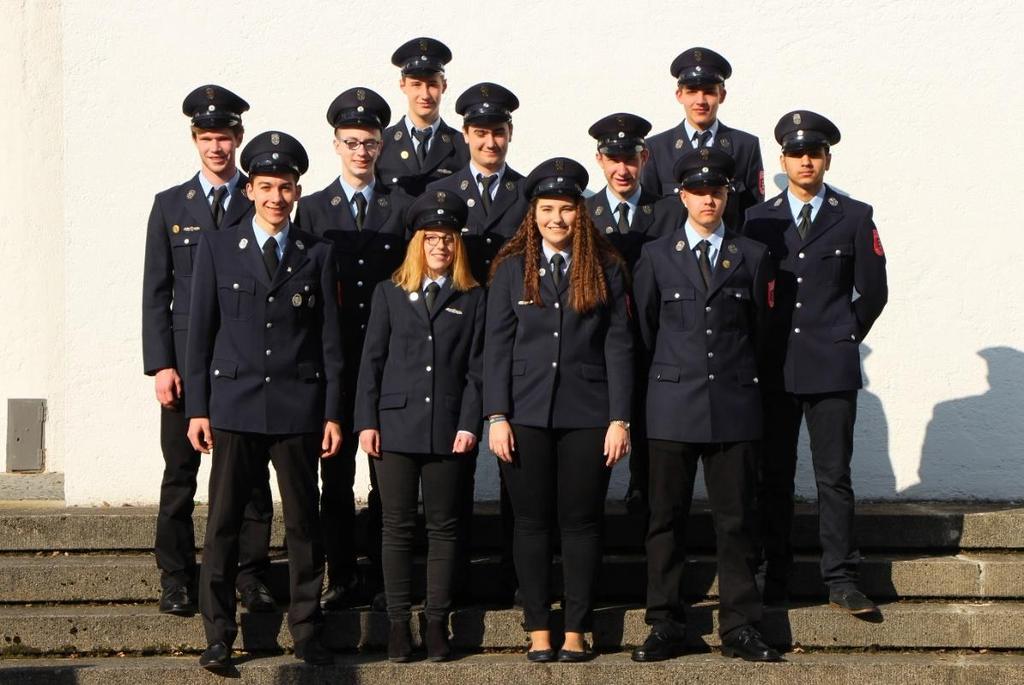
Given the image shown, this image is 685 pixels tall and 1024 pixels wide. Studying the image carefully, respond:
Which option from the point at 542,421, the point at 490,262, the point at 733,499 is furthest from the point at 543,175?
the point at 733,499

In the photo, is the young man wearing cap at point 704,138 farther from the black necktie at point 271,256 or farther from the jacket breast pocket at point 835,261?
the black necktie at point 271,256

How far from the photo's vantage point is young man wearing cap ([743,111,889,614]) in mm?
6434

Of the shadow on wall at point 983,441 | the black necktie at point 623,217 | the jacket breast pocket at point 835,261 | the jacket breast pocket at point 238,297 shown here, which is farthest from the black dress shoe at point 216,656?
the shadow on wall at point 983,441

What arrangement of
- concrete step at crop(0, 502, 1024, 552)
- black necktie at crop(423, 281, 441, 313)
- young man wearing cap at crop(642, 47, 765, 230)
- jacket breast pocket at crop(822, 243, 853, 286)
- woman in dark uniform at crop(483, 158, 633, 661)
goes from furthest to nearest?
concrete step at crop(0, 502, 1024, 552)
young man wearing cap at crop(642, 47, 765, 230)
jacket breast pocket at crop(822, 243, 853, 286)
black necktie at crop(423, 281, 441, 313)
woman in dark uniform at crop(483, 158, 633, 661)

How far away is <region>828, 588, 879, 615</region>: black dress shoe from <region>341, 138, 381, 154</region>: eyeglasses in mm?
→ 2582

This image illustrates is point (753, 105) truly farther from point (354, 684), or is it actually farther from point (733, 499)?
point (354, 684)

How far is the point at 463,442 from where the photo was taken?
242 inches

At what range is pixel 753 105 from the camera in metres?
8.11

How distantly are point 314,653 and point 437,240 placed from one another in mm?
1644

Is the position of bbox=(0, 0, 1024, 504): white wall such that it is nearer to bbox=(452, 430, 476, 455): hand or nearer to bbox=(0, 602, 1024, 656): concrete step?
bbox=(0, 602, 1024, 656): concrete step

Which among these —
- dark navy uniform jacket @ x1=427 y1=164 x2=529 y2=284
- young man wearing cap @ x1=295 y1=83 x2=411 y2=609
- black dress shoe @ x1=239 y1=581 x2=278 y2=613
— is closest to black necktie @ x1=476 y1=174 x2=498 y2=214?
dark navy uniform jacket @ x1=427 y1=164 x2=529 y2=284

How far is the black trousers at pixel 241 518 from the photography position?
239 inches

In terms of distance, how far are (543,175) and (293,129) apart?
229 cm

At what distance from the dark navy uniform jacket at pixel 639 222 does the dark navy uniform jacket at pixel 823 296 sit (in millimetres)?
379
